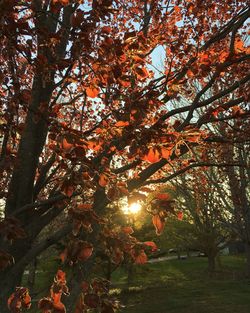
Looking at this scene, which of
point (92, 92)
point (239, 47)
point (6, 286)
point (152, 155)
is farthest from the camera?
point (239, 47)

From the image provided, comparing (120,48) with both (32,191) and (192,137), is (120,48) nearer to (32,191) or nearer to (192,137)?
(192,137)

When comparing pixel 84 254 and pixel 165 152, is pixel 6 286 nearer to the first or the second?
pixel 84 254

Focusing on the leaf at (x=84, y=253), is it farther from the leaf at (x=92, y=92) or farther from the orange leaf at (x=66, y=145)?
the leaf at (x=92, y=92)

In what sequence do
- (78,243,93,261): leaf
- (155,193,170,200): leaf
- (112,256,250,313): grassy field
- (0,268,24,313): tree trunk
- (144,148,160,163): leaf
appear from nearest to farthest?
(78,243,93,261): leaf → (155,193,170,200): leaf → (144,148,160,163): leaf → (0,268,24,313): tree trunk → (112,256,250,313): grassy field

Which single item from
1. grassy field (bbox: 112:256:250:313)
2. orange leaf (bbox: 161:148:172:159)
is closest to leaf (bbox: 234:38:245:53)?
orange leaf (bbox: 161:148:172:159)

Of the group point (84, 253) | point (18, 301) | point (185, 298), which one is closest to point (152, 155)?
point (84, 253)

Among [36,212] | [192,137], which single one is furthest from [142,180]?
[192,137]

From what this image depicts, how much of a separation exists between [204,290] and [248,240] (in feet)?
19.1

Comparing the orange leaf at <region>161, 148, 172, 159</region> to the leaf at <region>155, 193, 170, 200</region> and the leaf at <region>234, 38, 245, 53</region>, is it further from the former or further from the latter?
the leaf at <region>234, 38, 245, 53</region>

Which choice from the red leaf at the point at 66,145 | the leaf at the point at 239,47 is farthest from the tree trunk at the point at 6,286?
the leaf at the point at 239,47

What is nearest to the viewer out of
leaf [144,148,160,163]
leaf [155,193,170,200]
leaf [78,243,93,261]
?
leaf [78,243,93,261]

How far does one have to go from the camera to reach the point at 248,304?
13359 millimetres

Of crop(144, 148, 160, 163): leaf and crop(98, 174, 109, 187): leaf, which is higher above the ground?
crop(144, 148, 160, 163): leaf

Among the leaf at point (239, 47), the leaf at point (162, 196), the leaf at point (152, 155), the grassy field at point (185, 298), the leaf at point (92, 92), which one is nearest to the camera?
the leaf at point (162, 196)
